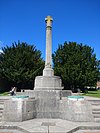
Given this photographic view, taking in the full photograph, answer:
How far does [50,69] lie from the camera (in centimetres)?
1155

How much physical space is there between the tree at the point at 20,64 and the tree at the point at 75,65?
4.15m

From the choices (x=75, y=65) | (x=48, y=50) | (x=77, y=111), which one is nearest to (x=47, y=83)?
(x=48, y=50)

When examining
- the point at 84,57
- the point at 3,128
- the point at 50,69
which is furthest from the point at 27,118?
the point at 84,57

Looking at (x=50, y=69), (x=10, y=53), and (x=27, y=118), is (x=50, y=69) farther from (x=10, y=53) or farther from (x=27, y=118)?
(x=10, y=53)

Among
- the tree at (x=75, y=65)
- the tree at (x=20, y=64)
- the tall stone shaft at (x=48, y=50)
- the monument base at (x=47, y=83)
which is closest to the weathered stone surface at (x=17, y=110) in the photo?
the monument base at (x=47, y=83)

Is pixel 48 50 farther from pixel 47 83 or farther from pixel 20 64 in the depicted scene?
pixel 20 64

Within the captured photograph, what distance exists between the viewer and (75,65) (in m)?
33.1

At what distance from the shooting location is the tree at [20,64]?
32312mm

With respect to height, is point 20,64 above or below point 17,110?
above

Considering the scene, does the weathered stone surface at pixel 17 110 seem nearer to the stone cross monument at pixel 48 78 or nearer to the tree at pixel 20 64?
the stone cross monument at pixel 48 78

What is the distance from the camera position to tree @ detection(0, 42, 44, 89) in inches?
1272

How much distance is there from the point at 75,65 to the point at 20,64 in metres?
10.3

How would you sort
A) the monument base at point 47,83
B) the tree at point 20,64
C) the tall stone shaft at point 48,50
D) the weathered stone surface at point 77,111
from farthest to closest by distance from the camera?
the tree at point 20,64, the tall stone shaft at point 48,50, the monument base at point 47,83, the weathered stone surface at point 77,111

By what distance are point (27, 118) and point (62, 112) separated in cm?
196
